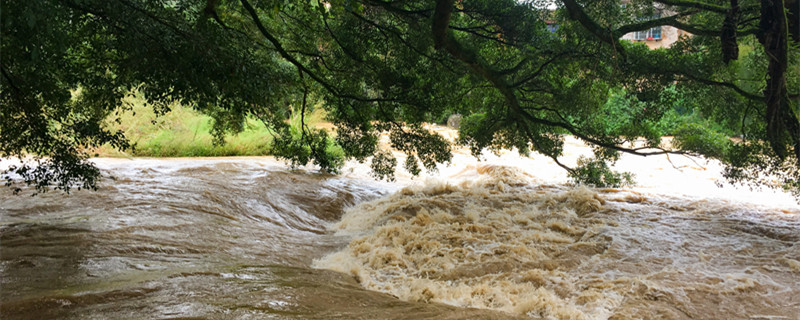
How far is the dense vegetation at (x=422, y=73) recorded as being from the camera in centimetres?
415

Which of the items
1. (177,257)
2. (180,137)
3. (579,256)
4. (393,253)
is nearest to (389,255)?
(393,253)

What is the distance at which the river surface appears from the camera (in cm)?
367

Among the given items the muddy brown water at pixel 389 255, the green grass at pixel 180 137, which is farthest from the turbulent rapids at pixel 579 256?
the green grass at pixel 180 137

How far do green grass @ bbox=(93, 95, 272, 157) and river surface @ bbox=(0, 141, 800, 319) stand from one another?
4188mm

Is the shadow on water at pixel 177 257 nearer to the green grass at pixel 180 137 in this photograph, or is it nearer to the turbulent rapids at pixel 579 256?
the turbulent rapids at pixel 579 256

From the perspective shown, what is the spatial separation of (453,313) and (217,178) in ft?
21.0

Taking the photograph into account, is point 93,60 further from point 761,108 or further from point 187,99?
point 761,108

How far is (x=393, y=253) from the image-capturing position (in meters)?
5.49

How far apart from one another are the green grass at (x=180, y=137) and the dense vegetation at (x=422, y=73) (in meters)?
5.20

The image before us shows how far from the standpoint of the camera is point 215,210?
6.84 meters

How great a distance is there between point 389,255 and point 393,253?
5 cm

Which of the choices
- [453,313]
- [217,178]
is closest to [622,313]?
[453,313]

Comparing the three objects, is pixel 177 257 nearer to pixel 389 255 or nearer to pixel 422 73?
pixel 389 255

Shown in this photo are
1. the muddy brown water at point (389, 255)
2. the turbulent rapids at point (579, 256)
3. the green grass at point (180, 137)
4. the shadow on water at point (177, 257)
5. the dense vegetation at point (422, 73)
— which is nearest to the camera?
the shadow on water at point (177, 257)
